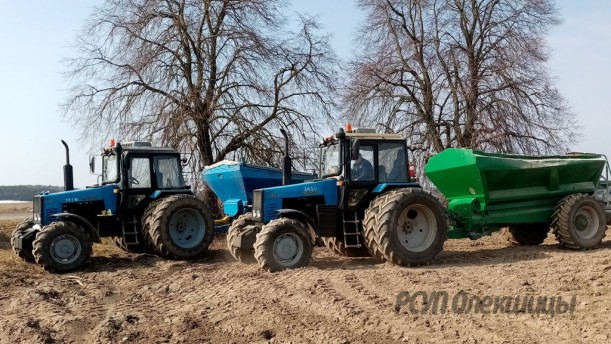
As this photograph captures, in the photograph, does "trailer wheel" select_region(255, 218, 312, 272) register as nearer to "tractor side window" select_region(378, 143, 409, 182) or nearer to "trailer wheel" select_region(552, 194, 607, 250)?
"tractor side window" select_region(378, 143, 409, 182)

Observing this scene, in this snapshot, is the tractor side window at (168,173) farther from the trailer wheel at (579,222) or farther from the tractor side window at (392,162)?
the trailer wheel at (579,222)

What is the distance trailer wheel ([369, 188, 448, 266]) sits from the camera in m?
10.4

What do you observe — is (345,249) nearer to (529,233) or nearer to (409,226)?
(409,226)

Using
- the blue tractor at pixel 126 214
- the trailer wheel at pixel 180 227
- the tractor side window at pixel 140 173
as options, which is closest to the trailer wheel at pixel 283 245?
the trailer wheel at pixel 180 227

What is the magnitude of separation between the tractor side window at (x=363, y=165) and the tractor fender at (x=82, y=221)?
5.20 metres

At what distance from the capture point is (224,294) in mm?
8484

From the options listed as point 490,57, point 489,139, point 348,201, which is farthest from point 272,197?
point 490,57

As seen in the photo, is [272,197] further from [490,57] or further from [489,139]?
[490,57]

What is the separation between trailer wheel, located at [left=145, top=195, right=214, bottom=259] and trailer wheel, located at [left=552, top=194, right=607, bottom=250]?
6778 mm

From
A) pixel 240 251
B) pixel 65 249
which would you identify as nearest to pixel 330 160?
pixel 240 251

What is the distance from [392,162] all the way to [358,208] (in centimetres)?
100

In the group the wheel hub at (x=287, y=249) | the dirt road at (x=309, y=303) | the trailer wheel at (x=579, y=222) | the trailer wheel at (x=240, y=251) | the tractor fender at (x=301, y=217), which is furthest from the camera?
the trailer wheel at (x=579, y=222)

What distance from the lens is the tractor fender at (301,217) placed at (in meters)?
10.8

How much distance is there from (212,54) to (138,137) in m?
3.20
